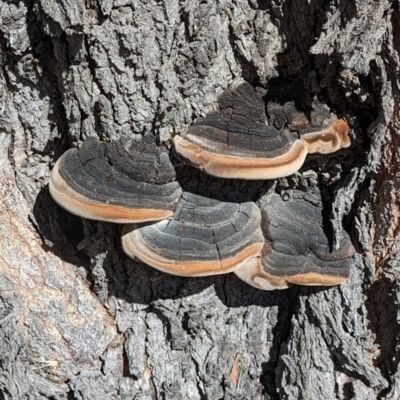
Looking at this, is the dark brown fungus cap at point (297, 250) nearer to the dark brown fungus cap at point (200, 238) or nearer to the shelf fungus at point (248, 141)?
the dark brown fungus cap at point (200, 238)

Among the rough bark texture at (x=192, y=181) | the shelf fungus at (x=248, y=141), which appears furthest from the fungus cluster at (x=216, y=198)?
the rough bark texture at (x=192, y=181)

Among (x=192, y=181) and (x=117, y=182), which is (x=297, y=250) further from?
(x=117, y=182)

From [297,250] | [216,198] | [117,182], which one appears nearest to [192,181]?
[216,198]

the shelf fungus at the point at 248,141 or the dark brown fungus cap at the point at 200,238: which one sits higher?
the shelf fungus at the point at 248,141

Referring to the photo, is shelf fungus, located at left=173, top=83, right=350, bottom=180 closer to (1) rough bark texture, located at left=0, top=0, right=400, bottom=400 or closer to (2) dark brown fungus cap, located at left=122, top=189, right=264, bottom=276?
(1) rough bark texture, located at left=0, top=0, right=400, bottom=400

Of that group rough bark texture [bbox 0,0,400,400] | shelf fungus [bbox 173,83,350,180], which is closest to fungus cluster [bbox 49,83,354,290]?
shelf fungus [bbox 173,83,350,180]
